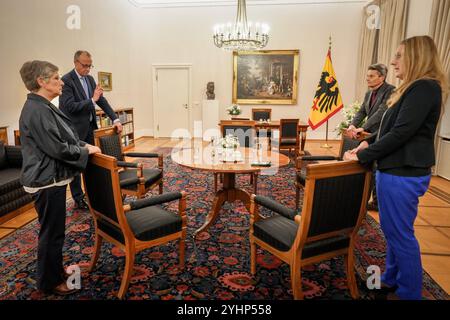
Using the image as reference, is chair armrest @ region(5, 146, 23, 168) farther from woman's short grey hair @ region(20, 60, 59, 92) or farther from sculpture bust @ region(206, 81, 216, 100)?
sculpture bust @ region(206, 81, 216, 100)

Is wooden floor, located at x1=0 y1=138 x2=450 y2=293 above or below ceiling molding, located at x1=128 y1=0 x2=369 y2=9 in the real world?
below

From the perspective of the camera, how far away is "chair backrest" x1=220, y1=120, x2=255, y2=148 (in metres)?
4.36

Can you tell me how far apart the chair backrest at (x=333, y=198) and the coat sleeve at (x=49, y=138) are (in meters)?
1.36

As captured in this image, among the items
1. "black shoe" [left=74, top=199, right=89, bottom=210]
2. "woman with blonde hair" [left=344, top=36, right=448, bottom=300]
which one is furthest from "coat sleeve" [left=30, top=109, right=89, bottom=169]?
"black shoe" [left=74, top=199, right=89, bottom=210]

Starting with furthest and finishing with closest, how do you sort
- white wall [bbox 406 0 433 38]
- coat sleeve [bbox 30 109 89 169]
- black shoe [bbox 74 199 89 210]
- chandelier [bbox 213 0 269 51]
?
chandelier [bbox 213 0 269 51]
white wall [bbox 406 0 433 38]
black shoe [bbox 74 199 89 210]
coat sleeve [bbox 30 109 89 169]

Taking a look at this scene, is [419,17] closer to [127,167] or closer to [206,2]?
[206,2]

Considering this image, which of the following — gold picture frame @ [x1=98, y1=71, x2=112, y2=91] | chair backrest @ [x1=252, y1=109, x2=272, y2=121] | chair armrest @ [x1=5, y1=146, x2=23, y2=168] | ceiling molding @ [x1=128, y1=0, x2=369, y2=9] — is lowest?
chair armrest @ [x1=5, y1=146, x2=23, y2=168]

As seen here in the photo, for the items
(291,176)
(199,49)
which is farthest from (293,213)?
(199,49)

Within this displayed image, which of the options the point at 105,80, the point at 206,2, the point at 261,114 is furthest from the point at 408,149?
the point at 206,2

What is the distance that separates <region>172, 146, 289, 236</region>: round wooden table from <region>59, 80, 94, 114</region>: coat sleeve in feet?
3.55

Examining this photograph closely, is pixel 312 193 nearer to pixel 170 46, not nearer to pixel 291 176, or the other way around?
pixel 291 176

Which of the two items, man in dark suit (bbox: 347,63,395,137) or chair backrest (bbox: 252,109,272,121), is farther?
chair backrest (bbox: 252,109,272,121)

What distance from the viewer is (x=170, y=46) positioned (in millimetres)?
9023
